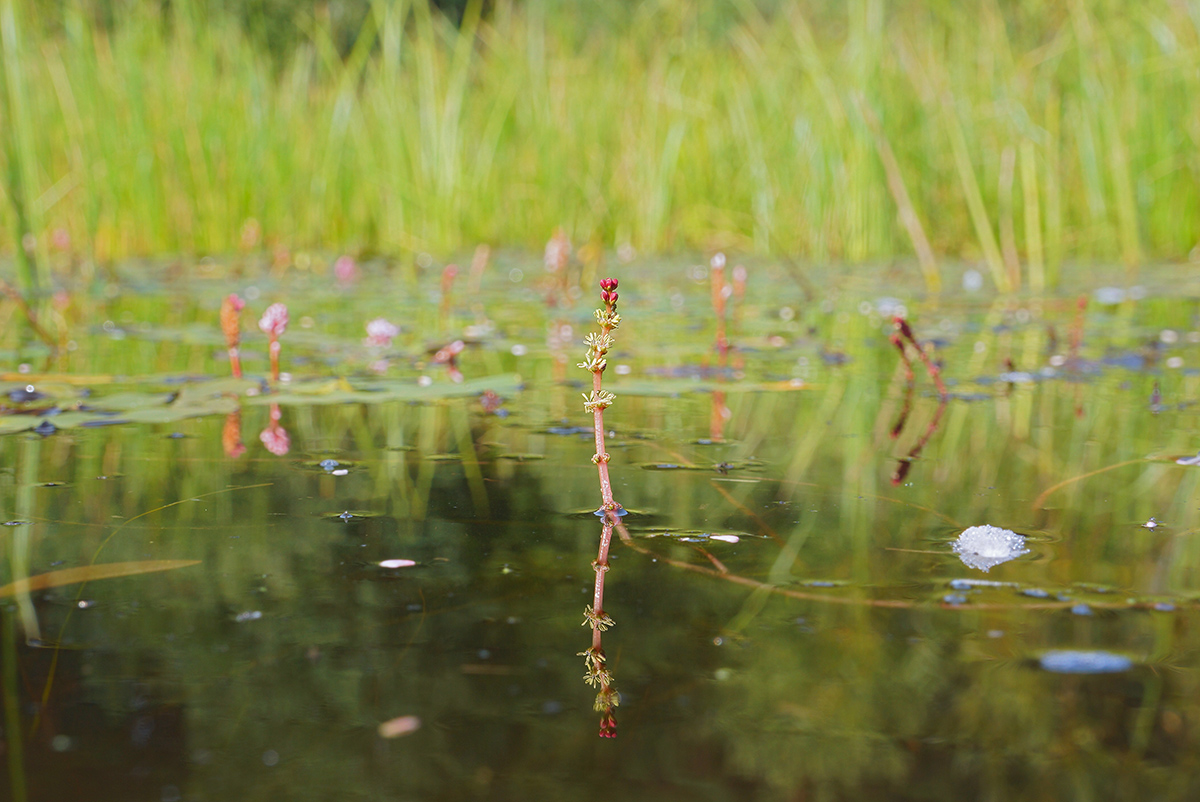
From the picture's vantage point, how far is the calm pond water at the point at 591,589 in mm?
684

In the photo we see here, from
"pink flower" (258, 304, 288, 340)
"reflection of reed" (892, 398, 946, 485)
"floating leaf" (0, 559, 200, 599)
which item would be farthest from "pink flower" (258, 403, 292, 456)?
"reflection of reed" (892, 398, 946, 485)

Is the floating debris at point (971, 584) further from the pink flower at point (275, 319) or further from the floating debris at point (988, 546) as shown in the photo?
the pink flower at point (275, 319)

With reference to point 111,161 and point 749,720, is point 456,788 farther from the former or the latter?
point 111,161

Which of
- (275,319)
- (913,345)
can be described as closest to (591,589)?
(913,345)

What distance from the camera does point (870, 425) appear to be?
A: 179cm

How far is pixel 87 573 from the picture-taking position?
3.36 ft

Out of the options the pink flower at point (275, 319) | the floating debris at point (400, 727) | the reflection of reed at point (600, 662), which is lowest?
the floating debris at point (400, 727)

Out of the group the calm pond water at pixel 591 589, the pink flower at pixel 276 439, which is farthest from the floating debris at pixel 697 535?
the pink flower at pixel 276 439

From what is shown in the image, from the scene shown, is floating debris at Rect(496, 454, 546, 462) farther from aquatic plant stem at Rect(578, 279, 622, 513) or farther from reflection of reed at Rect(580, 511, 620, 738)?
reflection of reed at Rect(580, 511, 620, 738)

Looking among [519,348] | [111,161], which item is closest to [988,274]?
[519,348]

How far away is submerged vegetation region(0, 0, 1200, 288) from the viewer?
14.6ft

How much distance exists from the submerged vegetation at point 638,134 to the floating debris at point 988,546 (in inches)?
116

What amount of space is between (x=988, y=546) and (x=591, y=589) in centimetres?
40

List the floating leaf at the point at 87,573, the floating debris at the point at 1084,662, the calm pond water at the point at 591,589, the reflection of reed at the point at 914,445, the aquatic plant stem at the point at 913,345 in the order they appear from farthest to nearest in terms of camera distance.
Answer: the aquatic plant stem at the point at 913,345
the reflection of reed at the point at 914,445
the floating leaf at the point at 87,573
the floating debris at the point at 1084,662
the calm pond water at the point at 591,589
